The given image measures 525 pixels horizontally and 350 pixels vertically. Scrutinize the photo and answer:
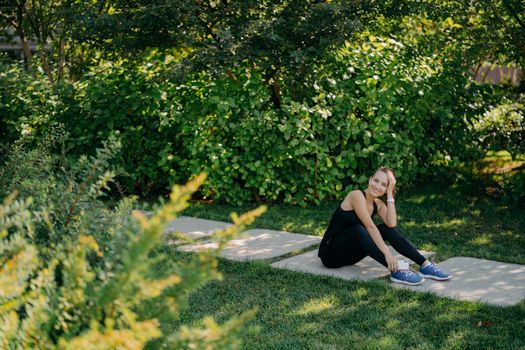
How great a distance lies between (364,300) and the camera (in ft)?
15.9

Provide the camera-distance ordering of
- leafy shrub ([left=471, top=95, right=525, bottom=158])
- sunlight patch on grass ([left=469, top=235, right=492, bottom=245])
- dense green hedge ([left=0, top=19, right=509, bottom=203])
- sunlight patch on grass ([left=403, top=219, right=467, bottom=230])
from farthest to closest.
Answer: leafy shrub ([left=471, top=95, right=525, bottom=158]) → dense green hedge ([left=0, top=19, right=509, bottom=203]) → sunlight patch on grass ([left=403, top=219, right=467, bottom=230]) → sunlight patch on grass ([left=469, top=235, right=492, bottom=245])

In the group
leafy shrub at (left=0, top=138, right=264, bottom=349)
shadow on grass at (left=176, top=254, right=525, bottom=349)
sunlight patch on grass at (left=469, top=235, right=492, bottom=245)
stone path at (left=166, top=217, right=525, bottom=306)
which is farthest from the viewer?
sunlight patch on grass at (left=469, top=235, right=492, bottom=245)

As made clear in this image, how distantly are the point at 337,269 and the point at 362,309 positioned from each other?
991 mm

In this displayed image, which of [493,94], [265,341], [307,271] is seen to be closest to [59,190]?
[265,341]

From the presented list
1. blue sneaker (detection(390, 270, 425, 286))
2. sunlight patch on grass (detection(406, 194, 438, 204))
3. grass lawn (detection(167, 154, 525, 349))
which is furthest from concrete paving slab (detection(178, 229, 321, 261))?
sunlight patch on grass (detection(406, 194, 438, 204))

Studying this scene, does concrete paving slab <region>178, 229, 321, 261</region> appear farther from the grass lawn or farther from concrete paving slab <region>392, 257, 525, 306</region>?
concrete paving slab <region>392, 257, 525, 306</region>

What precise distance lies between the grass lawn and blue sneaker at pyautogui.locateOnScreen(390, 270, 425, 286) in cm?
11

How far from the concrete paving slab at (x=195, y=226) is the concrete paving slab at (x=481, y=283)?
2.21m

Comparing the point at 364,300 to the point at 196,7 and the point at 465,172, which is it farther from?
the point at 465,172

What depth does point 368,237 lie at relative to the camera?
541 centimetres

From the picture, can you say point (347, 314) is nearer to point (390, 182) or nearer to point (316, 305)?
point (316, 305)

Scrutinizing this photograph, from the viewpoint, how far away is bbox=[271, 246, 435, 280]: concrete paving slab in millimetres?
5461

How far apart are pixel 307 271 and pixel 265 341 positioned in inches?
57.9

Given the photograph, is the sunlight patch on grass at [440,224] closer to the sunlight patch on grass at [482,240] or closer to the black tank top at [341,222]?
the sunlight patch on grass at [482,240]
